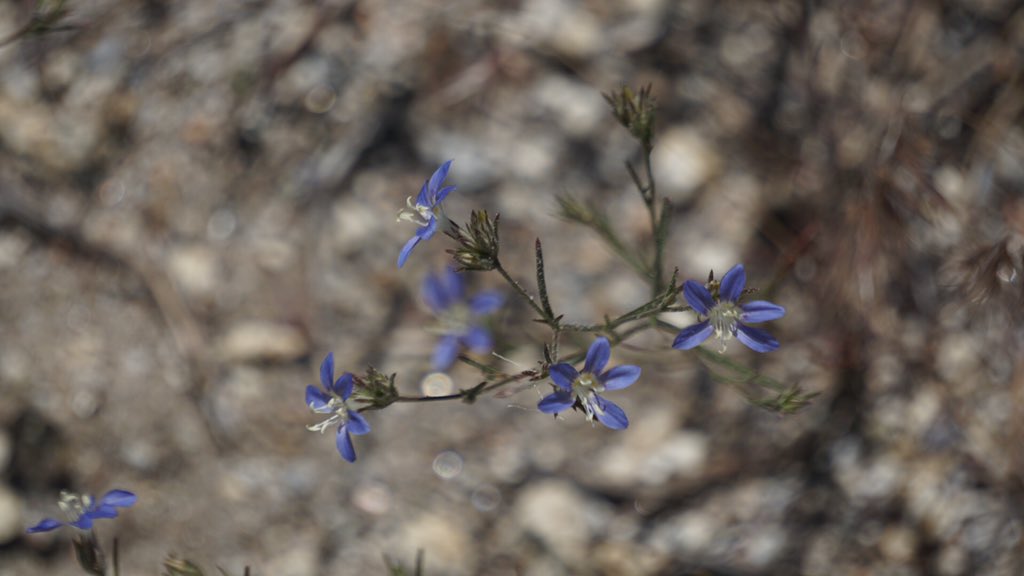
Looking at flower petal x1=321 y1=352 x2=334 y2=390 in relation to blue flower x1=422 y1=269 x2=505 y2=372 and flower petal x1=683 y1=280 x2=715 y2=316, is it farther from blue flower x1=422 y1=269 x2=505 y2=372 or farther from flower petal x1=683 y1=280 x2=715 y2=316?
flower petal x1=683 y1=280 x2=715 y2=316

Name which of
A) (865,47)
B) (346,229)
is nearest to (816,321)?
(865,47)

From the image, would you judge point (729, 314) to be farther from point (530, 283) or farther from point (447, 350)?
point (530, 283)

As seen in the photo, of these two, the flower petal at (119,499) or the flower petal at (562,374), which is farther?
the flower petal at (119,499)

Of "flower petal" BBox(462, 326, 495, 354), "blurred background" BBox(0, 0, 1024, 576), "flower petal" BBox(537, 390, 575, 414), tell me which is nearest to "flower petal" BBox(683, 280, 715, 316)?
"flower petal" BBox(537, 390, 575, 414)

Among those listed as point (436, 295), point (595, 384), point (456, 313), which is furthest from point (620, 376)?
point (436, 295)

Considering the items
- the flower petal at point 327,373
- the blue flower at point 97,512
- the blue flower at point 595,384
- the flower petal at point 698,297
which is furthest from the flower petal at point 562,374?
the blue flower at point 97,512

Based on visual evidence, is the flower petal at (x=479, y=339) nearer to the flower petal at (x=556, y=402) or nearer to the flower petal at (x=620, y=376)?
the flower petal at (x=620, y=376)
